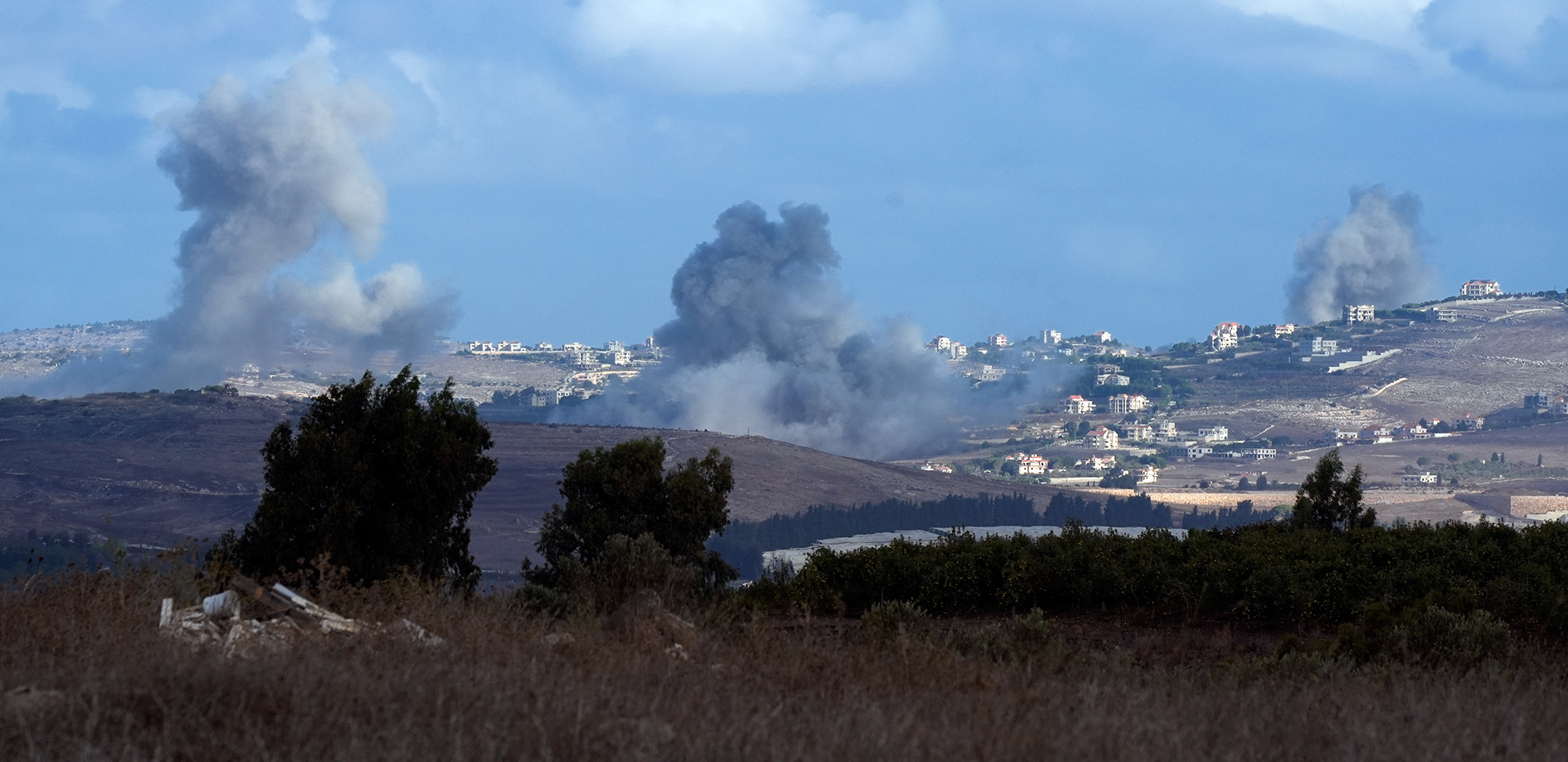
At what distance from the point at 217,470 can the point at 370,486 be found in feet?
517

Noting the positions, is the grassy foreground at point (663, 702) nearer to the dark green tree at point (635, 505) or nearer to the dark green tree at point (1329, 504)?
the dark green tree at point (1329, 504)

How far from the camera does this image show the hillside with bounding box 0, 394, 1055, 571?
149375 mm

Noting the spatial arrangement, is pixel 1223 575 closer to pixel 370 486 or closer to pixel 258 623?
pixel 258 623

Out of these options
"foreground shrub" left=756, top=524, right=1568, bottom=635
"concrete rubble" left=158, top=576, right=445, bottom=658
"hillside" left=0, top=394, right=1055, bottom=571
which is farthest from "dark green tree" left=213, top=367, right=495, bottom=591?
"hillside" left=0, top=394, right=1055, bottom=571

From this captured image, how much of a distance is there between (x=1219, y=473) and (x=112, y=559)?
194 metres

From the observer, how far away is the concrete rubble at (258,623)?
24.7 feet

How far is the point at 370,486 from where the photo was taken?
19906 mm

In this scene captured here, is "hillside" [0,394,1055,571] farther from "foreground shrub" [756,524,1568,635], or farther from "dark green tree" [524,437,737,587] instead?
"foreground shrub" [756,524,1568,635]

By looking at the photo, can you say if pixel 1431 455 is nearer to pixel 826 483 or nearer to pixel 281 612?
pixel 826 483

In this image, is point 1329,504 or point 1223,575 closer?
point 1223,575

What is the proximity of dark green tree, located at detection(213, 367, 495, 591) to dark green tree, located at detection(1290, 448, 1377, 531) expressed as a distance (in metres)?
13.4

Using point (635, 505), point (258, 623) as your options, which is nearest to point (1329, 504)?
point (635, 505)

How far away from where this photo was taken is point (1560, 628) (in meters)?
13.2

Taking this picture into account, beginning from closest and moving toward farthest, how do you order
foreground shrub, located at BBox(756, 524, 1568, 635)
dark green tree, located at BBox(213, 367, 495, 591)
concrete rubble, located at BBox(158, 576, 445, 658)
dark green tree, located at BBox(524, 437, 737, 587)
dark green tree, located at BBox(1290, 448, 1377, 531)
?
concrete rubble, located at BBox(158, 576, 445, 658)
foreground shrub, located at BBox(756, 524, 1568, 635)
dark green tree, located at BBox(213, 367, 495, 591)
dark green tree, located at BBox(1290, 448, 1377, 531)
dark green tree, located at BBox(524, 437, 737, 587)
